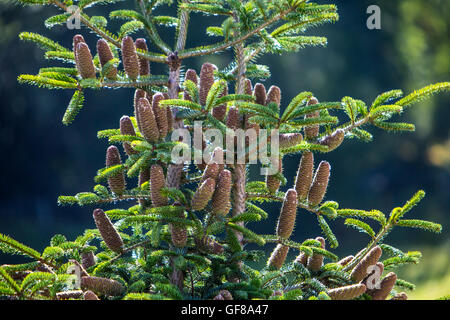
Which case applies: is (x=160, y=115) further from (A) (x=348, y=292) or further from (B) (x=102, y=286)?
(A) (x=348, y=292)

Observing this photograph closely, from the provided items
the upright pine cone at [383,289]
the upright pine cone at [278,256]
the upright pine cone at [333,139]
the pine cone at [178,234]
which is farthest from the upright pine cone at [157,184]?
the upright pine cone at [383,289]

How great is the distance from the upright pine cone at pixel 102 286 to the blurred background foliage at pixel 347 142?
13.9 ft

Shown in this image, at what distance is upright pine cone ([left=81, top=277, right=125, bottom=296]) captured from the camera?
45.4 inches

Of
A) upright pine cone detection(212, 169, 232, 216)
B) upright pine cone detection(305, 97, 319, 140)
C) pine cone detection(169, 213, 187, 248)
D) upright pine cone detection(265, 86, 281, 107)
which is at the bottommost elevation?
pine cone detection(169, 213, 187, 248)


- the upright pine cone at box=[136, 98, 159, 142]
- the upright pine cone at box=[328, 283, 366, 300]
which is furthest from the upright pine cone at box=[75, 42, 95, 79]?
the upright pine cone at box=[328, 283, 366, 300]

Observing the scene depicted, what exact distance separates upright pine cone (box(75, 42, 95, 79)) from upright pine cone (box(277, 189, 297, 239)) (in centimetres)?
56

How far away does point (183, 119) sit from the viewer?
1.35 metres

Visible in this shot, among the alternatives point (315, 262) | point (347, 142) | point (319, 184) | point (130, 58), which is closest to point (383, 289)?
point (315, 262)

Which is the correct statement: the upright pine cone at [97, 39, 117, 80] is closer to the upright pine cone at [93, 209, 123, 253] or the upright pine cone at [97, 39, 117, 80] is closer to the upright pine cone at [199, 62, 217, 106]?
the upright pine cone at [199, 62, 217, 106]

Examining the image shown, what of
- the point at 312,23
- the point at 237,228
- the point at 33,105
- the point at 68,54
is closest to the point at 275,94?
the point at 312,23

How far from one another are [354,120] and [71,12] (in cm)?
75

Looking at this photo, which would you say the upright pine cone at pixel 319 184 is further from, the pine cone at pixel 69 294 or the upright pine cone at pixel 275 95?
the pine cone at pixel 69 294

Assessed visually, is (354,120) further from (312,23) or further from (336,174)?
(336,174)

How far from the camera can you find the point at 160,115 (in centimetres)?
124
